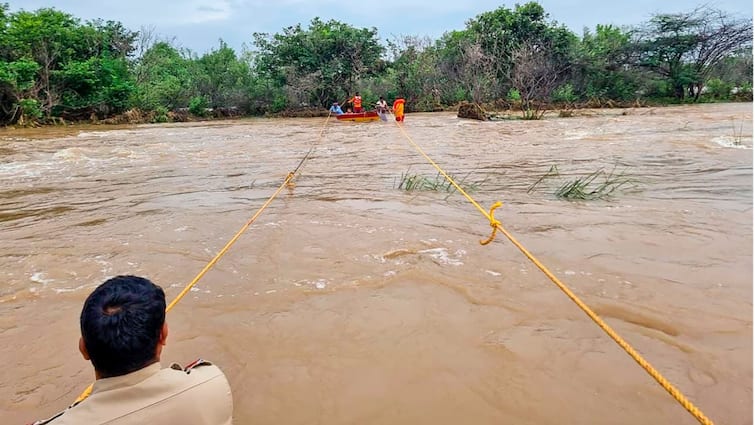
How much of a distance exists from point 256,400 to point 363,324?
84cm

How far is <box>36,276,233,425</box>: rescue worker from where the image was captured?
1.34 meters

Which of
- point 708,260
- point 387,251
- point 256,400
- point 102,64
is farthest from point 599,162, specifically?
point 102,64

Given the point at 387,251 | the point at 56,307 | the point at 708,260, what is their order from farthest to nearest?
the point at 387,251
the point at 708,260
the point at 56,307

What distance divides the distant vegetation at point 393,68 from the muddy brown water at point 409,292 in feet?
55.7

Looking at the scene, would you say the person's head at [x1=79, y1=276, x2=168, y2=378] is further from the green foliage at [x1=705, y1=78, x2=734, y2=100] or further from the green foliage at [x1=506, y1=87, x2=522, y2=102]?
the green foliage at [x1=705, y1=78, x2=734, y2=100]

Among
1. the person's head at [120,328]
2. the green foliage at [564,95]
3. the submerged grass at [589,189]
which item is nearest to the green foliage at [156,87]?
the green foliage at [564,95]

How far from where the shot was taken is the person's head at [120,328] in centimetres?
138

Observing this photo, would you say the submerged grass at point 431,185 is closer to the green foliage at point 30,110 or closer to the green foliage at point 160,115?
the green foliage at point 30,110

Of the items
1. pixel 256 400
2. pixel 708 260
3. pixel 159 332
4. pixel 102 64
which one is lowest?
pixel 256 400

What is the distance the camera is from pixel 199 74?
28500mm

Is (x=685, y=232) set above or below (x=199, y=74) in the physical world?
below

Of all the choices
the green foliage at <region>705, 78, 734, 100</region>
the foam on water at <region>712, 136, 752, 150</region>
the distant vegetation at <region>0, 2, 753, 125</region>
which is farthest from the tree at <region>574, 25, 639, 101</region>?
the foam on water at <region>712, 136, 752, 150</region>

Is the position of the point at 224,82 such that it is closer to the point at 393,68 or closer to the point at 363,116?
the point at 393,68

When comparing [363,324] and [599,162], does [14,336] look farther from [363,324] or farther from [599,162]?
[599,162]
